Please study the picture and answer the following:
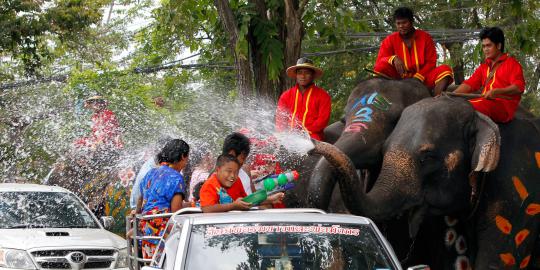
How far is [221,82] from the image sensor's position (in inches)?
862

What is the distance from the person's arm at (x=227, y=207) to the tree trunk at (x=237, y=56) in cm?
457

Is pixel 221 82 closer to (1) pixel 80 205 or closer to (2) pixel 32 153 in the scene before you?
(2) pixel 32 153

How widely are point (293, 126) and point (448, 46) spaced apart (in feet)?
43.8

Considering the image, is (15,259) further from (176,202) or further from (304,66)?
(304,66)

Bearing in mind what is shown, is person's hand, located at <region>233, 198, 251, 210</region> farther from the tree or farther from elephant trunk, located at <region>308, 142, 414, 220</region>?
the tree

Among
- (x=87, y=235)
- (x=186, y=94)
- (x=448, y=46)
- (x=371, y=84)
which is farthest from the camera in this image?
(x=448, y=46)

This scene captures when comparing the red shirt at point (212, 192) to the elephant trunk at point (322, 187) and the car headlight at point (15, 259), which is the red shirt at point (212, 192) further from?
the car headlight at point (15, 259)

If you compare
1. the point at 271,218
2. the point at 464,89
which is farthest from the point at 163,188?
the point at 464,89

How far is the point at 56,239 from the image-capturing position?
11.8 meters

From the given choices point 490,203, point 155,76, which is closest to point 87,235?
point 490,203

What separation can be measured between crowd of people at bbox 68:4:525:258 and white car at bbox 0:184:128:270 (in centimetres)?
83

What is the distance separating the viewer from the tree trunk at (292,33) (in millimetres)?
12489

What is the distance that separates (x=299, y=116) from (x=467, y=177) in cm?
215

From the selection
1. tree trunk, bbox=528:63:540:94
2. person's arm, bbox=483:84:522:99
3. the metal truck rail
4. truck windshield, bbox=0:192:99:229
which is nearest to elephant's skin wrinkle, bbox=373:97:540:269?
person's arm, bbox=483:84:522:99
